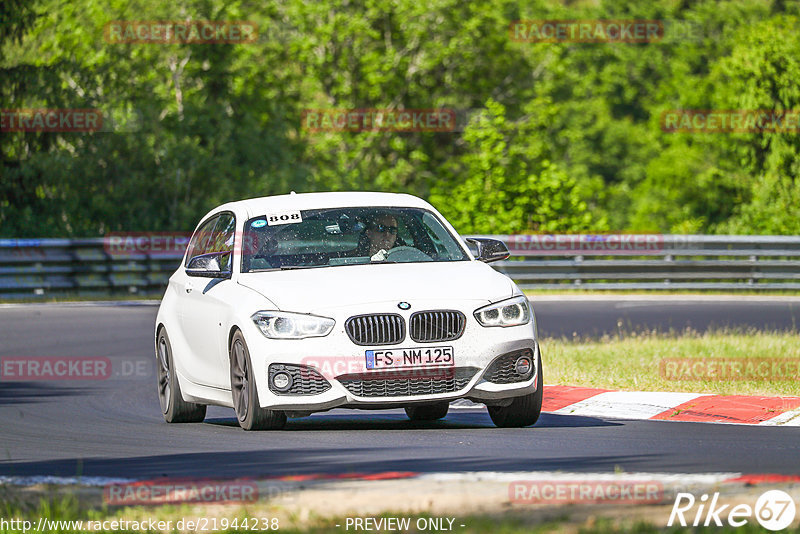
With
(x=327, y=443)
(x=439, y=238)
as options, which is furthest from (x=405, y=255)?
(x=327, y=443)

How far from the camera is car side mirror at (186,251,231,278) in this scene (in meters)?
10.6

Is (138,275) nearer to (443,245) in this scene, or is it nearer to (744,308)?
(744,308)

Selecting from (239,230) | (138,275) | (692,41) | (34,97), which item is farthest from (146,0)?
(239,230)

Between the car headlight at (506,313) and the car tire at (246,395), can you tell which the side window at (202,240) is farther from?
the car headlight at (506,313)

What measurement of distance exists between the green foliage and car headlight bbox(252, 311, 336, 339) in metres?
23.5

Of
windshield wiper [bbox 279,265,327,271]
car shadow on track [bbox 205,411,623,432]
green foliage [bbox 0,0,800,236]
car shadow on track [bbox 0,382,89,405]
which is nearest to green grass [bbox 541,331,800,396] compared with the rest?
car shadow on track [bbox 205,411,623,432]

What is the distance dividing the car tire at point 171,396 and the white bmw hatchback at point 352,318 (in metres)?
0.32

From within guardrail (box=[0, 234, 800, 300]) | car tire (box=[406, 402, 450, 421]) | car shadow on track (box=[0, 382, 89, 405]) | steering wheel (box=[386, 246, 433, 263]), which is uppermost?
steering wheel (box=[386, 246, 433, 263])

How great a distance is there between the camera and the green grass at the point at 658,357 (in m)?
12.8

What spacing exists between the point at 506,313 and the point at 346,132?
38700 millimetres

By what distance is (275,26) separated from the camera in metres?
49.1

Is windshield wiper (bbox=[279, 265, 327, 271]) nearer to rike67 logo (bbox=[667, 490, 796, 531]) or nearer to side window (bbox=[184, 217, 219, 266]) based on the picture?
side window (bbox=[184, 217, 219, 266])

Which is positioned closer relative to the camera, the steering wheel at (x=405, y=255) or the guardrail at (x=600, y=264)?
the steering wheel at (x=405, y=255)

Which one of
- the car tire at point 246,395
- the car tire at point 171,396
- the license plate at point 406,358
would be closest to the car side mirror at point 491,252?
the license plate at point 406,358
